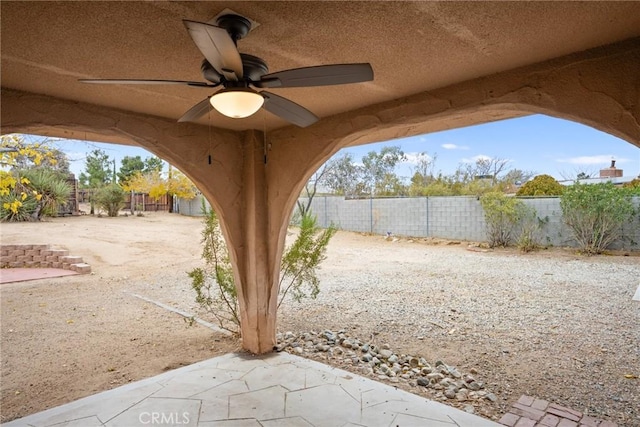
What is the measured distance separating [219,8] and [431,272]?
21.0ft

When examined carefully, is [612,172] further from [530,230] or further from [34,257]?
[34,257]

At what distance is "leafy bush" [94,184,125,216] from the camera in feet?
45.4

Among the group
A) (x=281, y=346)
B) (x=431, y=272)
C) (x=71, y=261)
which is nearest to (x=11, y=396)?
(x=281, y=346)

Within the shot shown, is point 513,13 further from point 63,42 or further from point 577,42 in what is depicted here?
point 63,42

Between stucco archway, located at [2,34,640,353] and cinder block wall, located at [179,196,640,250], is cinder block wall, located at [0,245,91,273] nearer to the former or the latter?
stucco archway, located at [2,34,640,353]

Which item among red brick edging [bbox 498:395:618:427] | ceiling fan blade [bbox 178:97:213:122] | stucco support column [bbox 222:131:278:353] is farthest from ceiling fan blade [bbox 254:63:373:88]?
red brick edging [bbox 498:395:618:427]

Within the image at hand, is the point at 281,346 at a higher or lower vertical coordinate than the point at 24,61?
lower

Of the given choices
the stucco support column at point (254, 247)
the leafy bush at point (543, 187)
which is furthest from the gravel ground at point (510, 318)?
the leafy bush at point (543, 187)

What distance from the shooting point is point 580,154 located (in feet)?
64.1

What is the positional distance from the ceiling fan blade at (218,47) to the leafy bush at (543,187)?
33.7 ft

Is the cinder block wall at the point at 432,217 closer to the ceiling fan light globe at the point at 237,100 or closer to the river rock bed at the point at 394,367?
the river rock bed at the point at 394,367

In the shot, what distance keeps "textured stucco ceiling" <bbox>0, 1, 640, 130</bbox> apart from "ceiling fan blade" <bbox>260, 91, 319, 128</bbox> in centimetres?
22

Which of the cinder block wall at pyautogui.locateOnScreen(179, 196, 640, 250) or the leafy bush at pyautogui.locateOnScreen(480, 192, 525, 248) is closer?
the cinder block wall at pyautogui.locateOnScreen(179, 196, 640, 250)

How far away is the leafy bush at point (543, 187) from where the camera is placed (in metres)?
9.83
